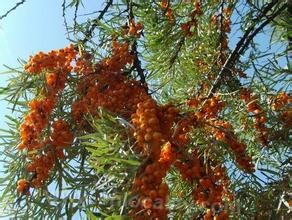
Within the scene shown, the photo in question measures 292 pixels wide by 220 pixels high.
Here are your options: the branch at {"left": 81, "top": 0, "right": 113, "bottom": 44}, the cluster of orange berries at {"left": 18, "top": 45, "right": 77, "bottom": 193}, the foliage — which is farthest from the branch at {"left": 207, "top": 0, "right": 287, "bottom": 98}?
the cluster of orange berries at {"left": 18, "top": 45, "right": 77, "bottom": 193}

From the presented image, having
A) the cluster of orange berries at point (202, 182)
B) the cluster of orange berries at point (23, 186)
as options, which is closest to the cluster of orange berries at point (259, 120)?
the cluster of orange berries at point (202, 182)

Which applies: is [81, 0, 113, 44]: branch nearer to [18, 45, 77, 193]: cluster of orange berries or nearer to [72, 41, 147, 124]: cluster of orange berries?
[72, 41, 147, 124]: cluster of orange berries

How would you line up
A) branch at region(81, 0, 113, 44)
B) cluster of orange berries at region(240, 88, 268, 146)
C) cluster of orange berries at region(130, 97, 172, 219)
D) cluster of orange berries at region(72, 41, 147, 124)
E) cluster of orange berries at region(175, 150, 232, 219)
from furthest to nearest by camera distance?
branch at region(81, 0, 113, 44) → cluster of orange berries at region(240, 88, 268, 146) → cluster of orange berries at region(72, 41, 147, 124) → cluster of orange berries at region(175, 150, 232, 219) → cluster of orange berries at region(130, 97, 172, 219)

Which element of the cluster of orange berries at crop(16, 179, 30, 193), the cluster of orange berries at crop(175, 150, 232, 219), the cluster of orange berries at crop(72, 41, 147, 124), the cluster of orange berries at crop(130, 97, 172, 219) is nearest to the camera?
the cluster of orange berries at crop(130, 97, 172, 219)

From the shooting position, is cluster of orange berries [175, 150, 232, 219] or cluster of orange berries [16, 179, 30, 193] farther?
cluster of orange berries [16, 179, 30, 193]

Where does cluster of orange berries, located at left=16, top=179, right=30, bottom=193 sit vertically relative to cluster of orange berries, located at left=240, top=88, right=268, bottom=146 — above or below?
below

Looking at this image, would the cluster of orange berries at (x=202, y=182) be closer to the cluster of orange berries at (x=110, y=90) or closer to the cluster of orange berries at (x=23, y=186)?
the cluster of orange berries at (x=110, y=90)

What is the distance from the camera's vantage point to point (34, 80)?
7.63ft

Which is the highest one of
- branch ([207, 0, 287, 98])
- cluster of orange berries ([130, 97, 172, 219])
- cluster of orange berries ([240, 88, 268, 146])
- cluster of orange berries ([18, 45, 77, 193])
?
branch ([207, 0, 287, 98])

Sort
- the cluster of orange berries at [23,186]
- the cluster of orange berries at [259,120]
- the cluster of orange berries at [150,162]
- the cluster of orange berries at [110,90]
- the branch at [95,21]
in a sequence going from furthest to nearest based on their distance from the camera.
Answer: the branch at [95,21]
the cluster of orange berries at [259,120]
the cluster of orange berries at [110,90]
the cluster of orange berries at [23,186]
the cluster of orange berries at [150,162]

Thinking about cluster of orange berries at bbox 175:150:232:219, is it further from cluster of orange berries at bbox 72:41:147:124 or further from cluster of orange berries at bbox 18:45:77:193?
cluster of orange berries at bbox 18:45:77:193

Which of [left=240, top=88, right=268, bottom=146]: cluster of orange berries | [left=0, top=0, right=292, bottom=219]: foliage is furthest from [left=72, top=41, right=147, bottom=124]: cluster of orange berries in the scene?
[left=240, top=88, right=268, bottom=146]: cluster of orange berries

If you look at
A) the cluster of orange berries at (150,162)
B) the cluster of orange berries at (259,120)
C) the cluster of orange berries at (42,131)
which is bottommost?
the cluster of orange berries at (150,162)

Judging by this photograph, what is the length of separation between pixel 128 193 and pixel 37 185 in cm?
59
